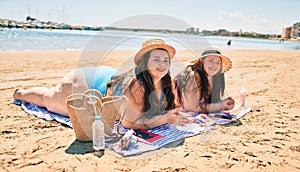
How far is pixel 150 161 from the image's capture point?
220 cm

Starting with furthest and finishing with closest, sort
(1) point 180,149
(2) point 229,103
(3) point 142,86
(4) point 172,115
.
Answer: (2) point 229,103 → (4) point 172,115 → (3) point 142,86 → (1) point 180,149

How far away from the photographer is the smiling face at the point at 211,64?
11.3 feet

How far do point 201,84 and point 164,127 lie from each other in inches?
35.9

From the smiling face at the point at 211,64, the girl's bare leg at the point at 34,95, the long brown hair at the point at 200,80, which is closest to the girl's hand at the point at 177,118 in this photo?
the long brown hair at the point at 200,80

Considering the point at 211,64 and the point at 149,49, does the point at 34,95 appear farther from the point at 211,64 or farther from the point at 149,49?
the point at 211,64

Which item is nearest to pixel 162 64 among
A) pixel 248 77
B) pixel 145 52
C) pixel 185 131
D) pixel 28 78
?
pixel 145 52

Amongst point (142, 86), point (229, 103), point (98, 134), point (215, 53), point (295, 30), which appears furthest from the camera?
point (295, 30)

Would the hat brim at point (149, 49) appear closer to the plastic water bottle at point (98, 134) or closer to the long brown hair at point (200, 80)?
the long brown hair at point (200, 80)

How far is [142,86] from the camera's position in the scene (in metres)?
2.73

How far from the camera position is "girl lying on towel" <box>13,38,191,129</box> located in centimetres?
274

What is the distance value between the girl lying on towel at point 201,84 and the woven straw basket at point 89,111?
113 cm

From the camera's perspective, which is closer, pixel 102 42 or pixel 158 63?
pixel 158 63

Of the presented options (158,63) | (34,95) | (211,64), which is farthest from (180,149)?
(34,95)

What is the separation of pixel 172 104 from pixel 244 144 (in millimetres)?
1020
